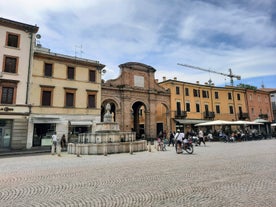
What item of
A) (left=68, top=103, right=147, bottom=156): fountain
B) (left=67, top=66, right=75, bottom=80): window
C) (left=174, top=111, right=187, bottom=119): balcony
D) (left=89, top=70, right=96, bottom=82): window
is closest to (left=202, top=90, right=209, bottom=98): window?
(left=174, top=111, right=187, bottom=119): balcony

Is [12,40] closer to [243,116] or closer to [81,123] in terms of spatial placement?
[81,123]

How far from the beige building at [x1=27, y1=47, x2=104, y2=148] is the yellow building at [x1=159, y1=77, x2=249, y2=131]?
1422 centimetres

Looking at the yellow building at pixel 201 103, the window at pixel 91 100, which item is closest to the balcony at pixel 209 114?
the yellow building at pixel 201 103

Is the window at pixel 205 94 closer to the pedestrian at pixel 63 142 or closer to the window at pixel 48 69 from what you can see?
the pedestrian at pixel 63 142

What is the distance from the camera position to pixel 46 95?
73.4ft

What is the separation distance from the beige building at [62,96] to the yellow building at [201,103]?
14.2 meters

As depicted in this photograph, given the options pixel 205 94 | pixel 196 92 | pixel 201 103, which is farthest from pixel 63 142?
pixel 205 94

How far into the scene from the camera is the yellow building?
3453cm

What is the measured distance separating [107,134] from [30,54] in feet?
42.8

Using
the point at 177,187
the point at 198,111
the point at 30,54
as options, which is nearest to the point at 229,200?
the point at 177,187

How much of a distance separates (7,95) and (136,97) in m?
16.4

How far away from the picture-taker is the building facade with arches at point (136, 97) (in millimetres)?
28594

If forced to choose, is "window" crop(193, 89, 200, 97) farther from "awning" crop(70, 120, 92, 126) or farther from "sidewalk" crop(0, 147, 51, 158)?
"sidewalk" crop(0, 147, 51, 158)

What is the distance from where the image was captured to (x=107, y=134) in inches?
641
